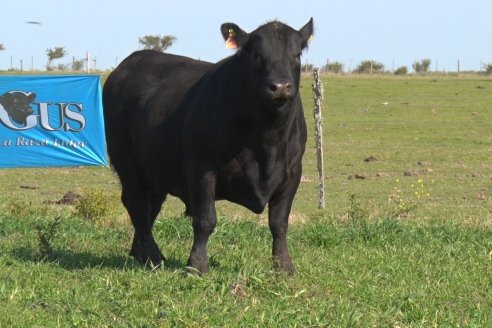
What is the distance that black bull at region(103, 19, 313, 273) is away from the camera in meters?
7.79

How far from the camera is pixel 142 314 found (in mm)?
6250

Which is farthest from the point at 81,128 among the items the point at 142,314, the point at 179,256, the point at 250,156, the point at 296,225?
the point at 142,314

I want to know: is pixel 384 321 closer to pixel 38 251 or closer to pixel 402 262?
pixel 402 262

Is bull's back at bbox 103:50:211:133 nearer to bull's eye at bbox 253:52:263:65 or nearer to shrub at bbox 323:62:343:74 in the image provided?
bull's eye at bbox 253:52:263:65

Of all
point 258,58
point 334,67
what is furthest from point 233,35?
point 334,67

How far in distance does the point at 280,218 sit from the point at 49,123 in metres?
13.5

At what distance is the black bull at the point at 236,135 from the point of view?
307 inches

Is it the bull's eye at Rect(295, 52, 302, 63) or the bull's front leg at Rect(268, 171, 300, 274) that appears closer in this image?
the bull's eye at Rect(295, 52, 302, 63)

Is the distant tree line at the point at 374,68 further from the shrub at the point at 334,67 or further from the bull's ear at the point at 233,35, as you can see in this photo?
the bull's ear at the point at 233,35

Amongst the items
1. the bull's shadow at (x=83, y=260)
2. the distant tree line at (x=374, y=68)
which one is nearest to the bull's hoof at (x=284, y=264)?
the bull's shadow at (x=83, y=260)

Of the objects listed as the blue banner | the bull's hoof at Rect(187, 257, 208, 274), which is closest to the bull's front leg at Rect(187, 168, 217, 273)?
the bull's hoof at Rect(187, 257, 208, 274)

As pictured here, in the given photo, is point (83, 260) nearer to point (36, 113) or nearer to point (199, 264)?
point (199, 264)

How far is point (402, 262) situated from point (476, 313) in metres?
1.97

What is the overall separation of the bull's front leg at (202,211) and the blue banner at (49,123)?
1329 centimetres
